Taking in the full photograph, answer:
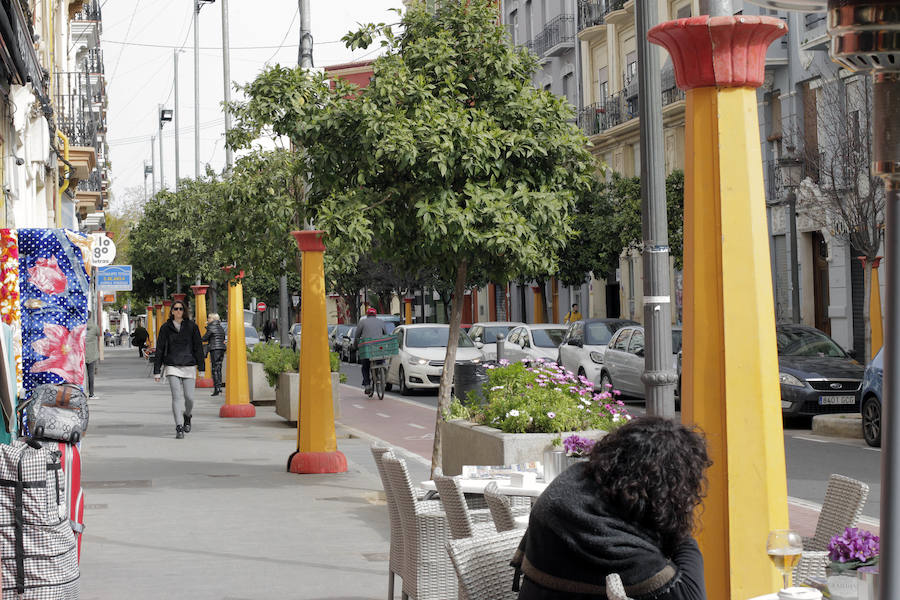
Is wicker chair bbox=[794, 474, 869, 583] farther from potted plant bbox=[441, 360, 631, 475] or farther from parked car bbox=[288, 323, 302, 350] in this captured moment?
parked car bbox=[288, 323, 302, 350]

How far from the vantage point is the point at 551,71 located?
51969 millimetres

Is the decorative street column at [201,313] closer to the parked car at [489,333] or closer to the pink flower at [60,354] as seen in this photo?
the parked car at [489,333]

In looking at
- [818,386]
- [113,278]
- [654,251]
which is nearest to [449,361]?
[654,251]

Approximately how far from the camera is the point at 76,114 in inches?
1091

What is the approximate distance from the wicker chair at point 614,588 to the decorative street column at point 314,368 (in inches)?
407

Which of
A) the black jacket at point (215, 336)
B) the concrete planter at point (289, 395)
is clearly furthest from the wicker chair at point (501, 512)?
the black jacket at point (215, 336)

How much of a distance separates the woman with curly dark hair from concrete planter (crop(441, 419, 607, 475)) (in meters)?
4.74

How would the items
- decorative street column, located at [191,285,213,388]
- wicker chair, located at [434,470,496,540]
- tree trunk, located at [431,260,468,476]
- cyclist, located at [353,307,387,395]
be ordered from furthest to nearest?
decorative street column, located at [191,285,213,388] < cyclist, located at [353,307,387,395] < tree trunk, located at [431,260,468,476] < wicker chair, located at [434,470,496,540]

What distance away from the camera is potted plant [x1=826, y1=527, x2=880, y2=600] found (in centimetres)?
372

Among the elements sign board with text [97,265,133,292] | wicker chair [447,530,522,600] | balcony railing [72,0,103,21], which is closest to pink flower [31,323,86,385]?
wicker chair [447,530,522,600]

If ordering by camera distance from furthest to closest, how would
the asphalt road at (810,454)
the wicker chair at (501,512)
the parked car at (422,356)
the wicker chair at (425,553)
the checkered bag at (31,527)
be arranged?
1. the parked car at (422,356)
2. the asphalt road at (810,454)
3. the wicker chair at (425,553)
4. the checkered bag at (31,527)
5. the wicker chair at (501,512)

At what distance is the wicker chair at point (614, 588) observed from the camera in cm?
375

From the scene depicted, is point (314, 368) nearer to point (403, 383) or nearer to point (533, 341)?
point (403, 383)

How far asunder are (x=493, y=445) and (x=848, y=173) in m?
14.0
